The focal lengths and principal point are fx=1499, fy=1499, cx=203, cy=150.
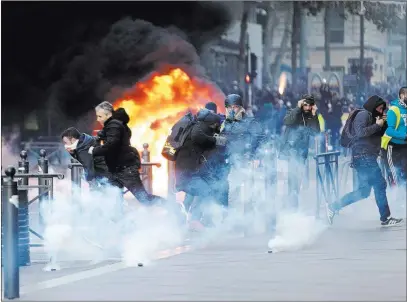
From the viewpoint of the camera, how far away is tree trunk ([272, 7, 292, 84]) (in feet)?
128

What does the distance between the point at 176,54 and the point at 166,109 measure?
685 cm

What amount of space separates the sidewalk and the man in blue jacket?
10.1ft

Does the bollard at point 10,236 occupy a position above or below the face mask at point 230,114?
below

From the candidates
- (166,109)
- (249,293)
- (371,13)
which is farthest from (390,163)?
(371,13)

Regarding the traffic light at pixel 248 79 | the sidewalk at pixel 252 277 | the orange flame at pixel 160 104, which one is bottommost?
the sidewalk at pixel 252 277

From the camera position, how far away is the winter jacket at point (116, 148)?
13.6m

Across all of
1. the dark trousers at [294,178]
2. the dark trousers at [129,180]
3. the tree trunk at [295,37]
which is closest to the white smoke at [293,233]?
the dark trousers at [294,178]

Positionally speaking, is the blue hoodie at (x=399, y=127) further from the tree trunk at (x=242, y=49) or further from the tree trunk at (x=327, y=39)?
the tree trunk at (x=327, y=39)

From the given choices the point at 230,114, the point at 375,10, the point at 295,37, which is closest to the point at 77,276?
the point at 230,114

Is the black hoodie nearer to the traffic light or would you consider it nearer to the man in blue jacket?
the man in blue jacket

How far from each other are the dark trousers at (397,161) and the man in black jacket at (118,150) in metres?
4.79

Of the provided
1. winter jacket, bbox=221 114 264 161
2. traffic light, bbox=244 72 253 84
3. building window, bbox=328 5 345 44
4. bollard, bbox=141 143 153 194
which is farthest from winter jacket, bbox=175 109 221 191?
building window, bbox=328 5 345 44

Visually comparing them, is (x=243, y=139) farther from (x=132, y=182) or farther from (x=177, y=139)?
(x=132, y=182)

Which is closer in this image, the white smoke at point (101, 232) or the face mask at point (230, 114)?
the white smoke at point (101, 232)
